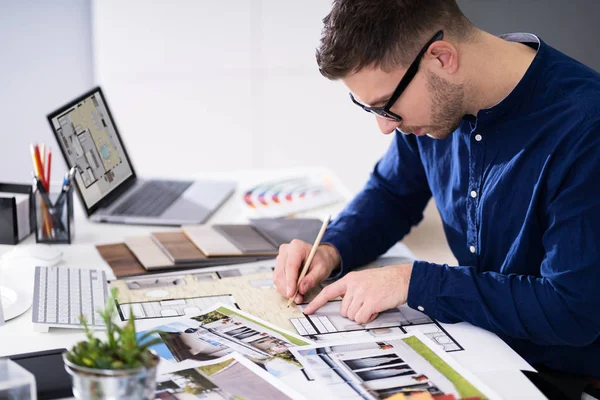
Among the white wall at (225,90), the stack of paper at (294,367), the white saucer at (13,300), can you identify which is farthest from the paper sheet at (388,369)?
the white wall at (225,90)

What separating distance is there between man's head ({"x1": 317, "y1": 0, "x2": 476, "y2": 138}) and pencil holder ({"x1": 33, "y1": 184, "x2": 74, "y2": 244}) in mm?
747

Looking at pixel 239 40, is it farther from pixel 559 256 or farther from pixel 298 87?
pixel 559 256

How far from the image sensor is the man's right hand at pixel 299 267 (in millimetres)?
1575

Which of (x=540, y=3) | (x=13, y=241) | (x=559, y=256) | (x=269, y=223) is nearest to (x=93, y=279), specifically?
(x=13, y=241)

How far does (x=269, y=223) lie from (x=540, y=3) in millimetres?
2441

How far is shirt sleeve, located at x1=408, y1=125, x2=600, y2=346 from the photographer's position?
1.37 meters

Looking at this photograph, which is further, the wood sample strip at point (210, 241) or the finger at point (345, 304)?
the wood sample strip at point (210, 241)

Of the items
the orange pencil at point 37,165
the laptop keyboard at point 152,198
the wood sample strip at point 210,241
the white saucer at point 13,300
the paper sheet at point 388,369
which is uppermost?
the orange pencil at point 37,165

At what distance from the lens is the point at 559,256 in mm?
1400

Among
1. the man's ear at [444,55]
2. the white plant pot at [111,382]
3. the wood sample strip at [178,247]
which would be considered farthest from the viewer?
the wood sample strip at [178,247]

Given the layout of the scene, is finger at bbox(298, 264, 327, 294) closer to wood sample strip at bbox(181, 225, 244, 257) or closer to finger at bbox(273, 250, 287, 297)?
finger at bbox(273, 250, 287, 297)

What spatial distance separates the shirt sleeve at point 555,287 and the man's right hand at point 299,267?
0.78ft

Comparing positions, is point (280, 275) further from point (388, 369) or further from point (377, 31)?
point (377, 31)

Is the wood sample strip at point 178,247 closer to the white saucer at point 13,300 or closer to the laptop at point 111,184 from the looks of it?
the laptop at point 111,184
